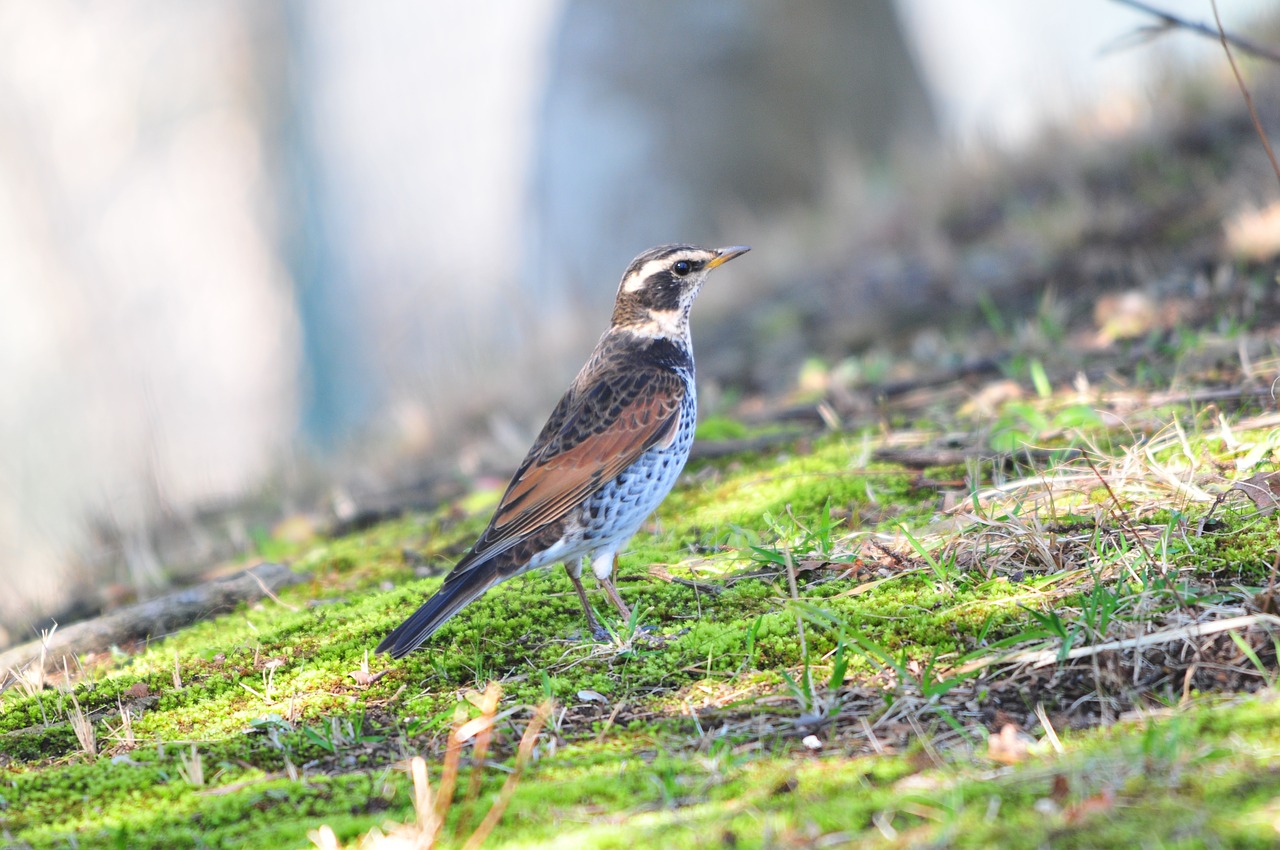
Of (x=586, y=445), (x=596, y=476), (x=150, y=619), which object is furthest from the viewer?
(x=150, y=619)

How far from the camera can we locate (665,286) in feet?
17.7

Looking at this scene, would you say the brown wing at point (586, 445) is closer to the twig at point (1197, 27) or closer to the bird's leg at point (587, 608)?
the bird's leg at point (587, 608)

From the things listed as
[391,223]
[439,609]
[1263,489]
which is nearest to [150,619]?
[439,609]

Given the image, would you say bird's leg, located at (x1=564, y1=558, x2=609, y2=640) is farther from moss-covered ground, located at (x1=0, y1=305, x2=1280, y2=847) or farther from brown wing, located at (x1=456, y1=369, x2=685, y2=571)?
brown wing, located at (x1=456, y1=369, x2=685, y2=571)

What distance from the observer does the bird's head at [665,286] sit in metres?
5.38

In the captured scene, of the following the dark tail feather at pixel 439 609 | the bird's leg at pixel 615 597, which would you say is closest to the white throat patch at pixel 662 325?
the bird's leg at pixel 615 597

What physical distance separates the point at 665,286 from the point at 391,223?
18500 mm

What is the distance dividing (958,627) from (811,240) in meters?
7.66

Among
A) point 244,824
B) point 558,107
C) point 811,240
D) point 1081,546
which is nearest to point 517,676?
point 244,824

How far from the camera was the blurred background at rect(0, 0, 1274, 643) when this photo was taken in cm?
Answer: 867

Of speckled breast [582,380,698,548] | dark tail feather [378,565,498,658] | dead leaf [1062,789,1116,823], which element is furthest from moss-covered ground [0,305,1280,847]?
speckled breast [582,380,698,548]

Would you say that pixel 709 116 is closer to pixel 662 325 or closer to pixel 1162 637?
pixel 662 325

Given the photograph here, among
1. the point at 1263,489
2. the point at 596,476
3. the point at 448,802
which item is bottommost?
the point at 1263,489

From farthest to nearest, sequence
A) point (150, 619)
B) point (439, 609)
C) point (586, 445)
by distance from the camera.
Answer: point (150, 619) → point (586, 445) → point (439, 609)
